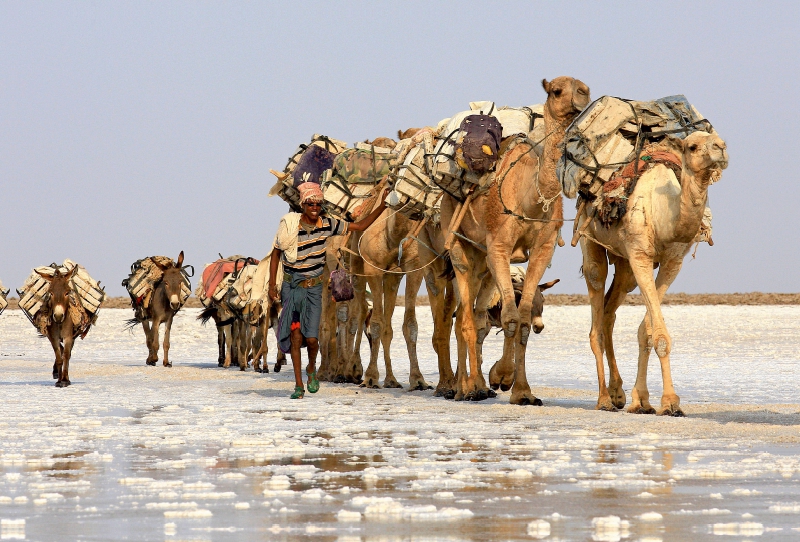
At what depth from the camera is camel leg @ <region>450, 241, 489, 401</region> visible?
683 inches

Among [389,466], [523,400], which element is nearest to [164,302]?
[523,400]

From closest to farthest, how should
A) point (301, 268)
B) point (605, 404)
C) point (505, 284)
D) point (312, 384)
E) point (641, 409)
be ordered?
point (641, 409)
point (605, 404)
point (505, 284)
point (301, 268)
point (312, 384)

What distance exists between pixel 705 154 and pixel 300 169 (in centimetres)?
1121

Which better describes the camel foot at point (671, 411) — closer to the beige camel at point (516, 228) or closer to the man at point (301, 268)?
the beige camel at point (516, 228)

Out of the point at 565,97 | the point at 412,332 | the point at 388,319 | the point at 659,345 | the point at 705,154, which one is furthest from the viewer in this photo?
the point at 388,319

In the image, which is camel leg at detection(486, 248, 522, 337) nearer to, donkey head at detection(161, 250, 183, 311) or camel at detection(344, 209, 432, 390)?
camel at detection(344, 209, 432, 390)

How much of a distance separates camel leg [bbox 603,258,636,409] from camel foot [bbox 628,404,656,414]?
1.32 metres

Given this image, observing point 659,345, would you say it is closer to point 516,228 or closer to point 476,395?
point 516,228

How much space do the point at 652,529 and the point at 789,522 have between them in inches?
31.2

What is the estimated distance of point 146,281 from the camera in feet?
112

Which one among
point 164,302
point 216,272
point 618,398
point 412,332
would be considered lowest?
point 618,398

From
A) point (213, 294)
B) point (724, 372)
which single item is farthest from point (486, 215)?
point (213, 294)

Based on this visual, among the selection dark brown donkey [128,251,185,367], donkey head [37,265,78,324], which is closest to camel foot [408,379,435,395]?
donkey head [37,265,78,324]

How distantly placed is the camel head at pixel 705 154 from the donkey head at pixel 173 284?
20.3m
